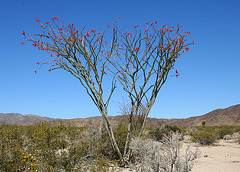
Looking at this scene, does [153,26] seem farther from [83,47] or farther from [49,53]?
[49,53]

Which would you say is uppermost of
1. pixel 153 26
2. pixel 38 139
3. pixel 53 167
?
pixel 153 26

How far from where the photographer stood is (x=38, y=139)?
539cm

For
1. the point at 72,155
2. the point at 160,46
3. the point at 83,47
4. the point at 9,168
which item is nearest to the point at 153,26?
the point at 160,46

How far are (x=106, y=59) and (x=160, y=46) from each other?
1.80m

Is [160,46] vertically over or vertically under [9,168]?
over

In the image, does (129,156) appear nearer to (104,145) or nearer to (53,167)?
(104,145)

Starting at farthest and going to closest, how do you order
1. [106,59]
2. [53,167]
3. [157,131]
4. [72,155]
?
[157,131]
[106,59]
[72,155]
[53,167]

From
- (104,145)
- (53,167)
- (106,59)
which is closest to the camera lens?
(53,167)

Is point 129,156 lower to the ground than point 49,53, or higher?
lower

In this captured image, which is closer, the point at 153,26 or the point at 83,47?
the point at 83,47

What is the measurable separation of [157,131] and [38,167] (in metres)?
12.1

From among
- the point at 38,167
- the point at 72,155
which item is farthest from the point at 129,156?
the point at 38,167

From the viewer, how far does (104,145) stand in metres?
8.20

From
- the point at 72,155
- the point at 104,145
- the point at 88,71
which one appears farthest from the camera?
the point at 104,145
